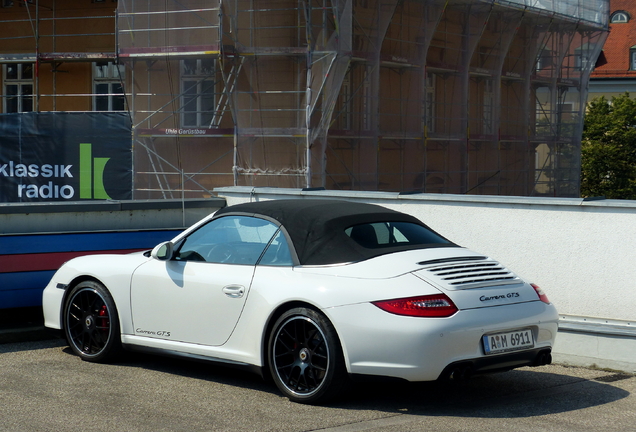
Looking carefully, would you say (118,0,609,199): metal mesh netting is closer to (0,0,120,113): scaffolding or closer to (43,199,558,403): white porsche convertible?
(0,0,120,113): scaffolding

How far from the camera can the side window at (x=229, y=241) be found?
20.8 feet

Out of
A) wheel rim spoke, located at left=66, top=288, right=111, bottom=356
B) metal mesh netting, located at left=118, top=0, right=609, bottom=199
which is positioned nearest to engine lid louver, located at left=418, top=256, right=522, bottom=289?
wheel rim spoke, located at left=66, top=288, right=111, bottom=356

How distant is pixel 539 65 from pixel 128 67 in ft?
48.7

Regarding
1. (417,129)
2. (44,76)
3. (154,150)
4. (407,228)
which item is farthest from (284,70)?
(407,228)

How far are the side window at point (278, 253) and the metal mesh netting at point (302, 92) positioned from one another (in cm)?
1209

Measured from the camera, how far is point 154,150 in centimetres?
1977

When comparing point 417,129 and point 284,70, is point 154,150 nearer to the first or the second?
point 284,70

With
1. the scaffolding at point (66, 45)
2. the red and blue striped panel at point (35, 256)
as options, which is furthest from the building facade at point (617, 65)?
the red and blue striped panel at point (35, 256)

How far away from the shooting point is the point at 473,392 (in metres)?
6.08

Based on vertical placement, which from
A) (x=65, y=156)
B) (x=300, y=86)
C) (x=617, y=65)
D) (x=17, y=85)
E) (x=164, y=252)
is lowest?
(x=164, y=252)

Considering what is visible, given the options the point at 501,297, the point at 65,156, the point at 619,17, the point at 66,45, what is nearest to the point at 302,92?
the point at 65,156

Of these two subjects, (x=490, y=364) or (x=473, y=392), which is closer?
(x=490, y=364)

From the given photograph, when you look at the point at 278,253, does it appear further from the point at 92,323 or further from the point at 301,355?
the point at 92,323

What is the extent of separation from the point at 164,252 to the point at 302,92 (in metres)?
12.3
